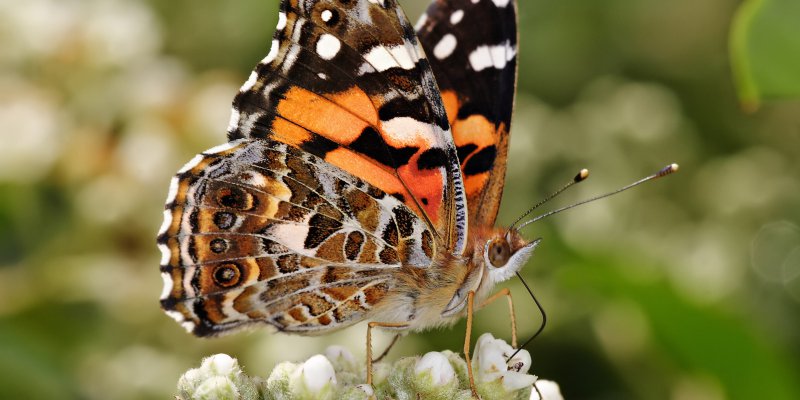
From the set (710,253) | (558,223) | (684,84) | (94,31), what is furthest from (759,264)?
(94,31)

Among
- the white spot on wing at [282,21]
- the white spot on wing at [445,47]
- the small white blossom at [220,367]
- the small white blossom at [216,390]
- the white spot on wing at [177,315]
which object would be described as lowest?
the small white blossom at [216,390]

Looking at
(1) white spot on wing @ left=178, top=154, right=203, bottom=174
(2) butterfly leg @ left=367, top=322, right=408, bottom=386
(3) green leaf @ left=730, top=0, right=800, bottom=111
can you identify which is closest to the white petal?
(2) butterfly leg @ left=367, top=322, right=408, bottom=386

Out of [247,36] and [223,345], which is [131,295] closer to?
[223,345]

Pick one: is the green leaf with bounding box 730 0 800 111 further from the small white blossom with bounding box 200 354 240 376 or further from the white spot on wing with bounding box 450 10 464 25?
the small white blossom with bounding box 200 354 240 376

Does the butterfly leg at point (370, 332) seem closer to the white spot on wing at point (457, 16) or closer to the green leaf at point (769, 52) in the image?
the white spot on wing at point (457, 16)

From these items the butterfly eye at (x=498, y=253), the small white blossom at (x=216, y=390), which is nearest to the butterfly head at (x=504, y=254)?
the butterfly eye at (x=498, y=253)

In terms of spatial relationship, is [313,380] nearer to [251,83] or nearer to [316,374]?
[316,374]
